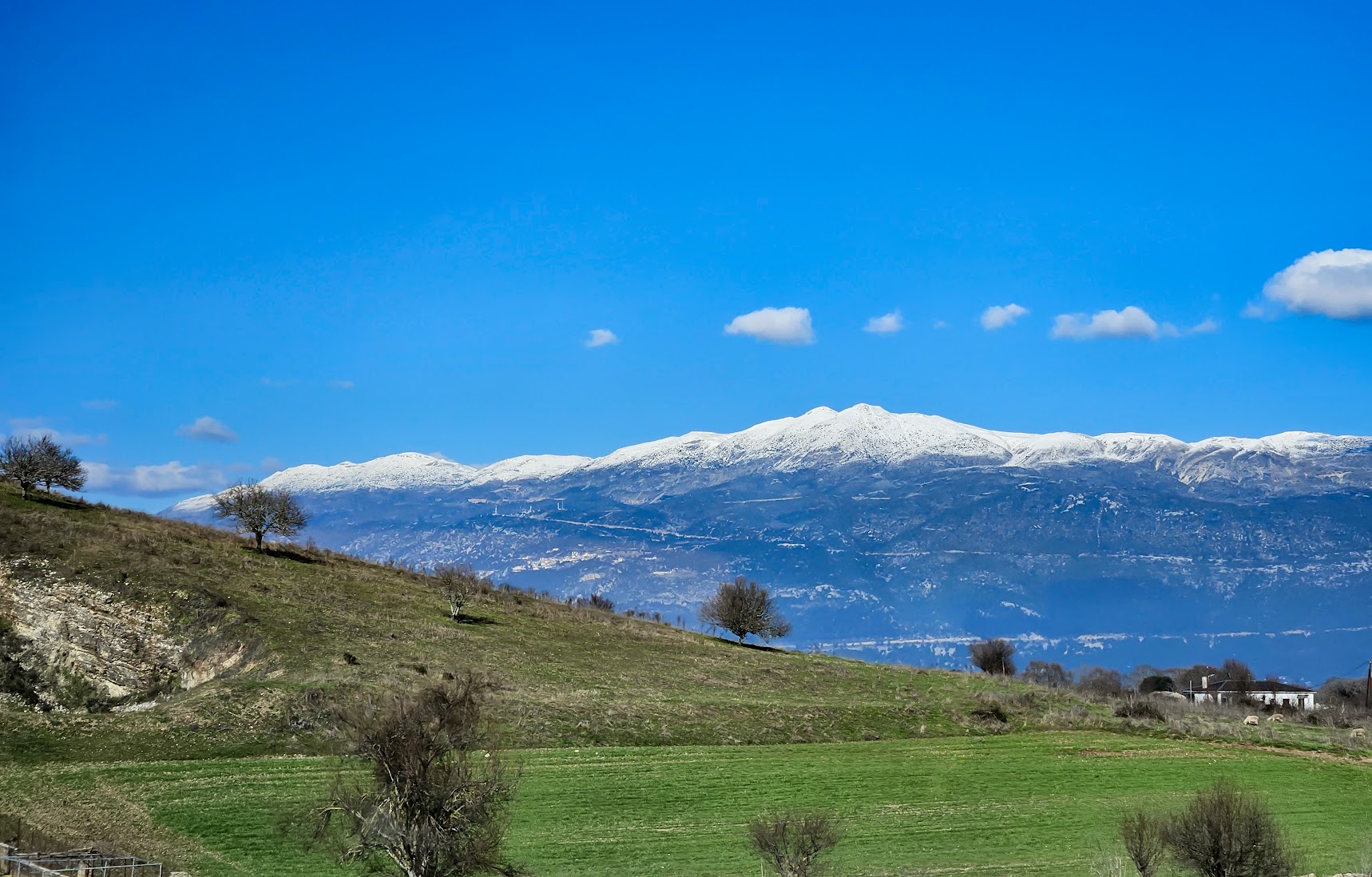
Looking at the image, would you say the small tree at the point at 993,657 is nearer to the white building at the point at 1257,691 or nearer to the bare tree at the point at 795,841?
the white building at the point at 1257,691

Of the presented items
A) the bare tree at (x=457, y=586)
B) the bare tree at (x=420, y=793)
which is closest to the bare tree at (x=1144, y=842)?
the bare tree at (x=420, y=793)

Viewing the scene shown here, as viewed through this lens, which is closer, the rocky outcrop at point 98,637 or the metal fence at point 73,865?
the metal fence at point 73,865

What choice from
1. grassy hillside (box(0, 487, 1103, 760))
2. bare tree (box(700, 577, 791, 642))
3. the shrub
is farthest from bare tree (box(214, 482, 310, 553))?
the shrub

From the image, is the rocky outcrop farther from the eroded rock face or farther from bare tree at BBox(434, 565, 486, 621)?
bare tree at BBox(434, 565, 486, 621)

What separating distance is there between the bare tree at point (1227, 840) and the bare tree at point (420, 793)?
16712mm

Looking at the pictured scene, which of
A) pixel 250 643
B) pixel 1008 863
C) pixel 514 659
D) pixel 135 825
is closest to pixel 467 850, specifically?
pixel 135 825

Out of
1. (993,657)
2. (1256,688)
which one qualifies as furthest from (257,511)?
(1256,688)

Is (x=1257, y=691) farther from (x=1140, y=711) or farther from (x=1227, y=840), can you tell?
(x=1227, y=840)

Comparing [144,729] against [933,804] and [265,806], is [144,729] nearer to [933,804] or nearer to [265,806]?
[265,806]

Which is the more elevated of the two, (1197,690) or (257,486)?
(257,486)

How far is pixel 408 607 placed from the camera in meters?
78.8

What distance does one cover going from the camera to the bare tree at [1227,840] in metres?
28.7

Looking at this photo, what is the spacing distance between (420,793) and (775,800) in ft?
78.2

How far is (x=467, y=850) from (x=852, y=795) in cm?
2576
